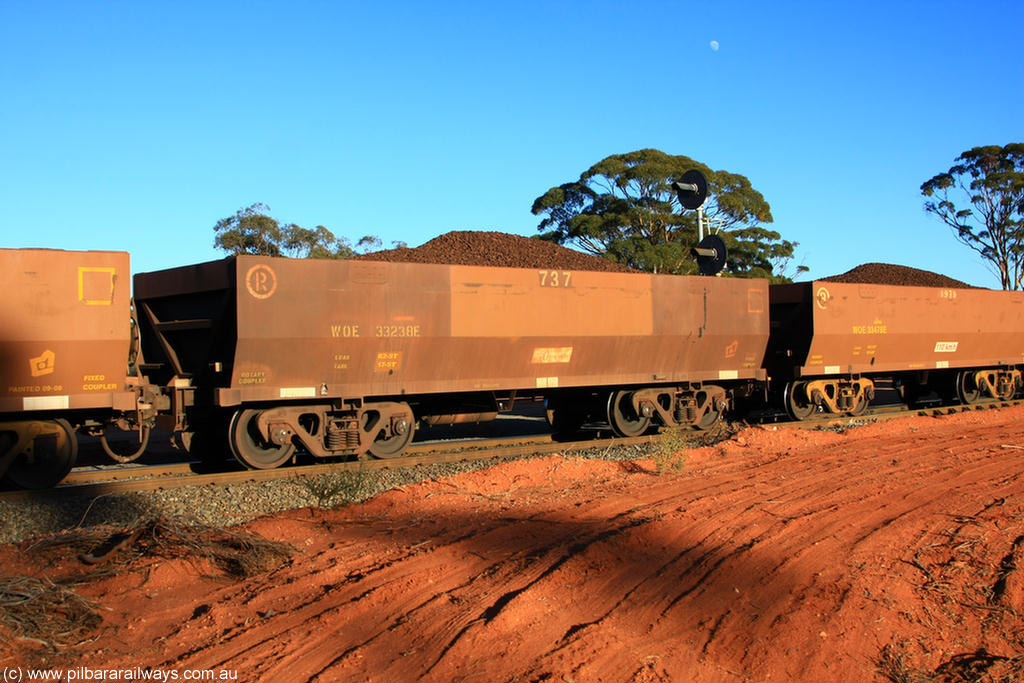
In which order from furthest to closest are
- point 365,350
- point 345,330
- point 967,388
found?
point 967,388 → point 365,350 → point 345,330

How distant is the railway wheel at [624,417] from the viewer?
13.9 m

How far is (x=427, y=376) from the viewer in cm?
1175

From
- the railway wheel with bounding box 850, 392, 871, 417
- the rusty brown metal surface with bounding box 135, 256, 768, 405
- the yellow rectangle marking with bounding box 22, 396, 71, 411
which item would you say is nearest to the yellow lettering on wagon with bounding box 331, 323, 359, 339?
the rusty brown metal surface with bounding box 135, 256, 768, 405

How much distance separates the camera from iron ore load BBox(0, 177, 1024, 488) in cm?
967

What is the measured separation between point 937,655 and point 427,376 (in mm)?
8060

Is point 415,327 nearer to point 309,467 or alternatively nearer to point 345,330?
point 345,330

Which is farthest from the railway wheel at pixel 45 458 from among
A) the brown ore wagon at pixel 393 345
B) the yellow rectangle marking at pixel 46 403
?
the brown ore wagon at pixel 393 345

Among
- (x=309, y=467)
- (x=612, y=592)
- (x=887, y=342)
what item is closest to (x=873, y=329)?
(x=887, y=342)

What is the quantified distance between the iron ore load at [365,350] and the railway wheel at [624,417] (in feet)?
0.13

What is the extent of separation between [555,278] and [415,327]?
254cm

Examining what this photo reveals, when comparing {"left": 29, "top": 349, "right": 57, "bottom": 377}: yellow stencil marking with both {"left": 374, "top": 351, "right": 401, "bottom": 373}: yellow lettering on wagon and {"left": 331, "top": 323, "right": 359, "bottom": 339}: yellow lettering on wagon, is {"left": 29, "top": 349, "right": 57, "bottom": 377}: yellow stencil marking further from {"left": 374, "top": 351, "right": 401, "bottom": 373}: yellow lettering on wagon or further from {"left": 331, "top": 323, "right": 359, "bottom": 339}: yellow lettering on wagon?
{"left": 374, "top": 351, "right": 401, "bottom": 373}: yellow lettering on wagon

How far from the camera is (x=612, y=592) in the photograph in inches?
215

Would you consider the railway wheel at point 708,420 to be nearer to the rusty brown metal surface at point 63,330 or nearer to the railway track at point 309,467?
the railway track at point 309,467

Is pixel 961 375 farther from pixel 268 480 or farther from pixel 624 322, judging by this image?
pixel 268 480
